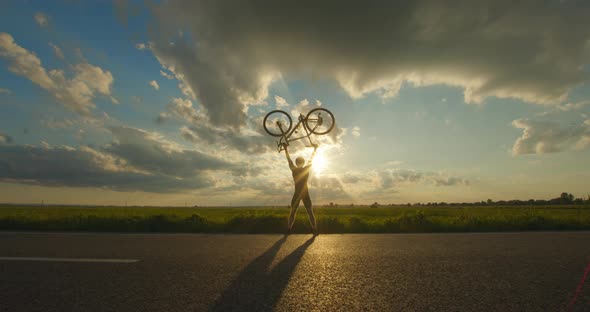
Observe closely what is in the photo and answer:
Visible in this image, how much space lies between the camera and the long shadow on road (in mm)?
2762

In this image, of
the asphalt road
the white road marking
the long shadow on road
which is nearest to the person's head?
the asphalt road

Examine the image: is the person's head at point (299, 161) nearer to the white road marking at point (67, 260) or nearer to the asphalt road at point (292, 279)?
the asphalt road at point (292, 279)

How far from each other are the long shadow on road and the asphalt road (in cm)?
1

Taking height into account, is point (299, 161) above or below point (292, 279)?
above

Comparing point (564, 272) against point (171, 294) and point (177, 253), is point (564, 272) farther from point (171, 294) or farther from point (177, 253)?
point (177, 253)

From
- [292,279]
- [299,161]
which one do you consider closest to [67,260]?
[292,279]

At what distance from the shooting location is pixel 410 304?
2814mm

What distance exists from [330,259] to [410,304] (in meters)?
2.07

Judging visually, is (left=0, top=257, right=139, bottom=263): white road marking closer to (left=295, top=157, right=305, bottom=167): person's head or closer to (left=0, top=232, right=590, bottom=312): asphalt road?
(left=0, top=232, right=590, bottom=312): asphalt road

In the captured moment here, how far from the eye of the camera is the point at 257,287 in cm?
329

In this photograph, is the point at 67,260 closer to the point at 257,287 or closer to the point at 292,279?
the point at 257,287

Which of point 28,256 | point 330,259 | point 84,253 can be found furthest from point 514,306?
point 28,256

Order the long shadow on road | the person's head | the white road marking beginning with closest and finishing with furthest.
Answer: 1. the long shadow on road
2. the white road marking
3. the person's head

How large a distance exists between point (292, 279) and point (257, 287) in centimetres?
51
